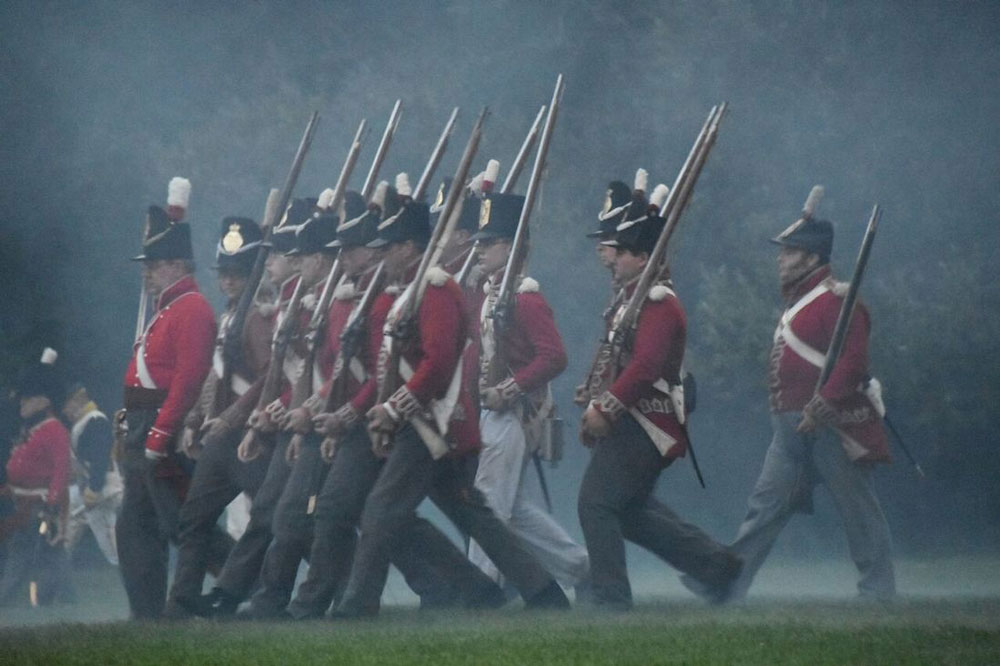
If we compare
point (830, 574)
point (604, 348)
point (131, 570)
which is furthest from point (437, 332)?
point (830, 574)

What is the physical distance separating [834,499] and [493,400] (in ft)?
4.96

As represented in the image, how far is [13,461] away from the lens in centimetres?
1273

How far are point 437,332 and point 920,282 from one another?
5051mm

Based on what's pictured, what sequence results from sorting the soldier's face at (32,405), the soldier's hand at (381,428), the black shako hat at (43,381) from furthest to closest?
the black shako hat at (43,381) < the soldier's face at (32,405) < the soldier's hand at (381,428)

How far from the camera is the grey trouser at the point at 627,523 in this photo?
817 cm

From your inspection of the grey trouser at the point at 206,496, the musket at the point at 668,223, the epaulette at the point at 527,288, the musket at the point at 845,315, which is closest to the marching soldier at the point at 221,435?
the grey trouser at the point at 206,496

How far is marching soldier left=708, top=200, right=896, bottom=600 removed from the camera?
8766 mm

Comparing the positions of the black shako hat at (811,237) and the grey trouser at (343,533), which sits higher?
the black shako hat at (811,237)

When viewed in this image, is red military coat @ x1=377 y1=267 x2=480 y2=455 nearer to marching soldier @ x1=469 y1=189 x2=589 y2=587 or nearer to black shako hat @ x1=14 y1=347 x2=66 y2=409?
marching soldier @ x1=469 y1=189 x2=589 y2=587

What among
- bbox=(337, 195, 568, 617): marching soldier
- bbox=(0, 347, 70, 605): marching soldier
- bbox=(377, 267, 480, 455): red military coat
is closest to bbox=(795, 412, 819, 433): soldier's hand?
bbox=(337, 195, 568, 617): marching soldier

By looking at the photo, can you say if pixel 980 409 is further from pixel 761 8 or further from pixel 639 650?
pixel 639 650

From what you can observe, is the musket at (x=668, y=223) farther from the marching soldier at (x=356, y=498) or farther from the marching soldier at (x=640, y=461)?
the marching soldier at (x=356, y=498)

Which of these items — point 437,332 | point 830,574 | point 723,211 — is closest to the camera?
point 437,332

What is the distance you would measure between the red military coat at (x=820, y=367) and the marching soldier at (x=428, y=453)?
139 centimetres
